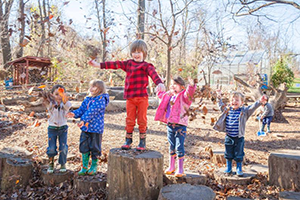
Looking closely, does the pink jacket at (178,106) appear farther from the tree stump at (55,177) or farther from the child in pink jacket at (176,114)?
the tree stump at (55,177)

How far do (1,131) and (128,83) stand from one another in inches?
222

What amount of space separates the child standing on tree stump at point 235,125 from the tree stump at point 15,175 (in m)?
3.12

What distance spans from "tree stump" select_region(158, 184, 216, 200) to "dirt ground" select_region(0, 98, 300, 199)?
2.65 ft

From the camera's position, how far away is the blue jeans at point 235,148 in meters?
3.83

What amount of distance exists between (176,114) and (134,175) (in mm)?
1009

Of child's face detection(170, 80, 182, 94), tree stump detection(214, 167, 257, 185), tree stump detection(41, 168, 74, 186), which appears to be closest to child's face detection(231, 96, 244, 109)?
child's face detection(170, 80, 182, 94)

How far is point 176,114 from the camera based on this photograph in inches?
137

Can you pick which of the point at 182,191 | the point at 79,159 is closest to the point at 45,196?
the point at 79,159

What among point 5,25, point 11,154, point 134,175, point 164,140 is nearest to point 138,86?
point 134,175

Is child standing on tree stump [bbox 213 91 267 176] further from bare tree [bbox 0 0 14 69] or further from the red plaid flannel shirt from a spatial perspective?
bare tree [bbox 0 0 14 69]

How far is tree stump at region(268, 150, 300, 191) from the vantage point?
12.4 feet

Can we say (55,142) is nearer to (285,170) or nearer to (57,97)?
(57,97)

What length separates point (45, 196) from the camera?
11.8ft

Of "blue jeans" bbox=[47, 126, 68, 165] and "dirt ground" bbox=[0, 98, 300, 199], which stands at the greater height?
"blue jeans" bbox=[47, 126, 68, 165]
